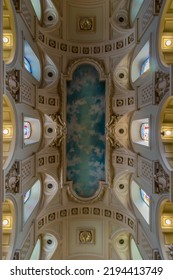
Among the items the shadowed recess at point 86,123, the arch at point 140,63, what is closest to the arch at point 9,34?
the arch at point 140,63

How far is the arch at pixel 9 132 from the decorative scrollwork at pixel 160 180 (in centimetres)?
507

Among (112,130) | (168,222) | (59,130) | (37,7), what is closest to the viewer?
(168,222)

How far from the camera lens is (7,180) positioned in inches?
372

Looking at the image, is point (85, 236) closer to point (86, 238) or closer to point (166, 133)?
point (86, 238)

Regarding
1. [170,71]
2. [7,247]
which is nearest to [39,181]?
[7,247]

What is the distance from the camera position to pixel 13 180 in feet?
32.4

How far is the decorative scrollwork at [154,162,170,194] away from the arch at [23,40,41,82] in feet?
22.9

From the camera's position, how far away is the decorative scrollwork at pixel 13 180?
31.2 ft

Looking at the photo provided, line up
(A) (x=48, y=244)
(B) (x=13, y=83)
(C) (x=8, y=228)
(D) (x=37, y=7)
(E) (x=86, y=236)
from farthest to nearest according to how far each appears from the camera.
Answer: (E) (x=86, y=236), (A) (x=48, y=244), (D) (x=37, y=7), (C) (x=8, y=228), (B) (x=13, y=83)

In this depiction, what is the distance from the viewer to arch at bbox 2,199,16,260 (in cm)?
1012

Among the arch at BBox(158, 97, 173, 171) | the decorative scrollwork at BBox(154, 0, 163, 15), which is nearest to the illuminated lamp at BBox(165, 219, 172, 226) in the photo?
the arch at BBox(158, 97, 173, 171)

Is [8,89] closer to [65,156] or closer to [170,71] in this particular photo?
[170,71]

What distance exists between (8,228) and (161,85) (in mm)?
7377

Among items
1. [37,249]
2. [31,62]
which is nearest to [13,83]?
[31,62]
